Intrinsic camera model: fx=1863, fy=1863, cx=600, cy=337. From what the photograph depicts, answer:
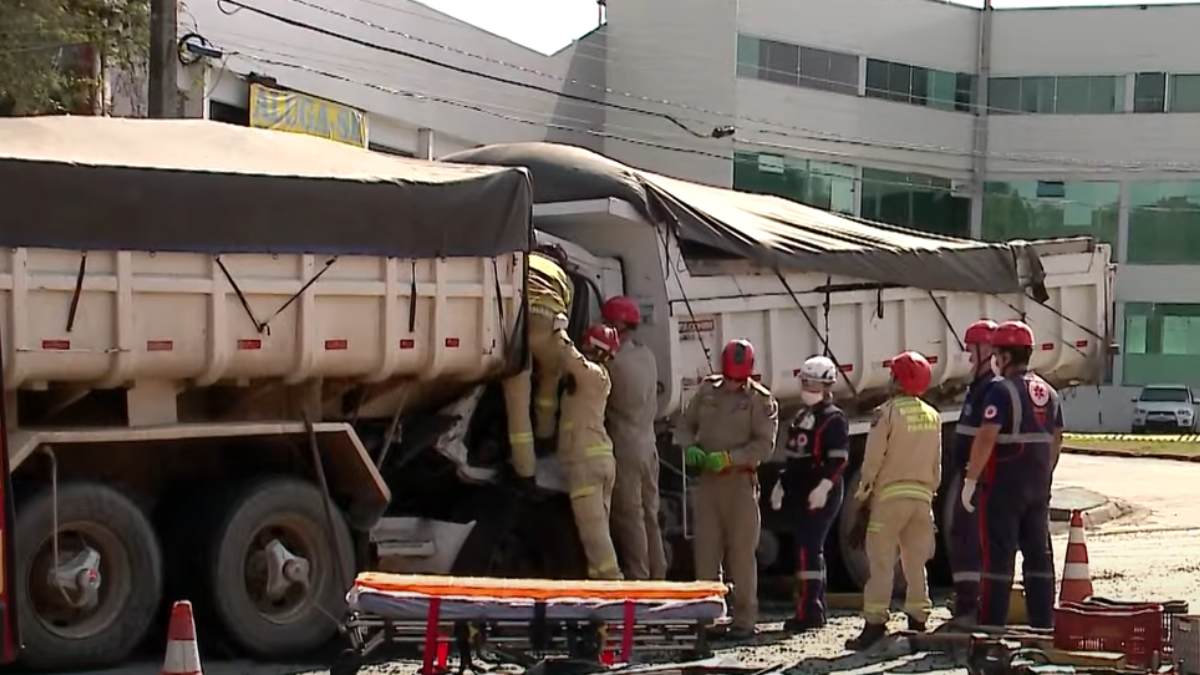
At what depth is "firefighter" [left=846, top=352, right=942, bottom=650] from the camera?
1088cm

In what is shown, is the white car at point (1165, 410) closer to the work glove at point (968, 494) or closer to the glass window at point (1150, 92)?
the glass window at point (1150, 92)

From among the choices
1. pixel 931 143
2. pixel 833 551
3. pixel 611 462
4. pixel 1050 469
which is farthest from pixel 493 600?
pixel 931 143

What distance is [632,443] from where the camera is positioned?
37.9ft

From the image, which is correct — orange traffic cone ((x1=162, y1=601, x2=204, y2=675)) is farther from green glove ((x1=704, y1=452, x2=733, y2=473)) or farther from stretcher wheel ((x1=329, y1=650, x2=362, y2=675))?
green glove ((x1=704, y1=452, x2=733, y2=473))

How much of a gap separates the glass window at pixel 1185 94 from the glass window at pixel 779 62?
11.2 m

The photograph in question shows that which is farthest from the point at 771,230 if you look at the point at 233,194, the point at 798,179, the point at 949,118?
the point at 949,118

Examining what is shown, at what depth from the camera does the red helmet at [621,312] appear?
11625 millimetres

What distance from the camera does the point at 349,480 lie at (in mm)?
10414

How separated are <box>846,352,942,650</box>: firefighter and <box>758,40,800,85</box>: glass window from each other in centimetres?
3780

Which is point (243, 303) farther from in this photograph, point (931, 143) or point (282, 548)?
point (931, 143)

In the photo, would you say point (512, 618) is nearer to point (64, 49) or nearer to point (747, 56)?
point (64, 49)

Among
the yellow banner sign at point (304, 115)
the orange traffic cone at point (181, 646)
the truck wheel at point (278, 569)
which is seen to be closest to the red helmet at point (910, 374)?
the truck wheel at point (278, 569)

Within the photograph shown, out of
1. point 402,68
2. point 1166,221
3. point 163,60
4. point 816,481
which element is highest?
point 402,68

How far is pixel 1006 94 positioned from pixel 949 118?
1839 millimetres
